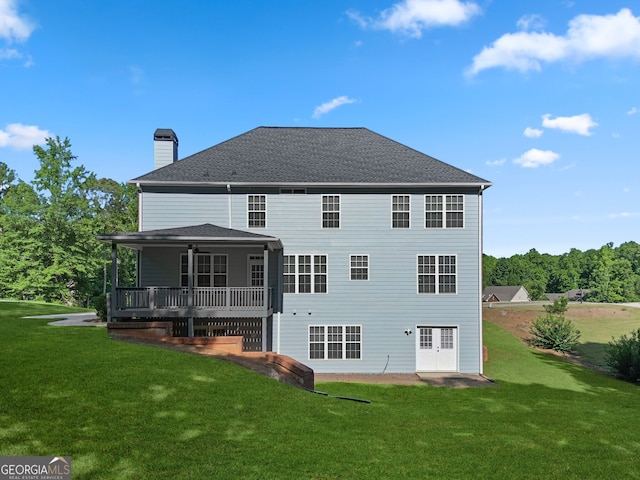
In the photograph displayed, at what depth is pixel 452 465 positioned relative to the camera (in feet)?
26.1

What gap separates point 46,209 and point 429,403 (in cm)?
4078

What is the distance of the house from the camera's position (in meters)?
20.1

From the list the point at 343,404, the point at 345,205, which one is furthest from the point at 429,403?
the point at 345,205

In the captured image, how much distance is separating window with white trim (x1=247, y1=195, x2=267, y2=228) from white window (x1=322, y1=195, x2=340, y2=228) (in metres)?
2.59

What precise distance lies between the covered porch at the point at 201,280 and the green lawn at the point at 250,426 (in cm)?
250

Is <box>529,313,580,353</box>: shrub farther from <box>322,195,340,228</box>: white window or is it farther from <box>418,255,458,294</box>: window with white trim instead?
<box>322,195,340,228</box>: white window

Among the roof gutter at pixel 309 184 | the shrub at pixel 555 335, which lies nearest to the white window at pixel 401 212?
the roof gutter at pixel 309 184

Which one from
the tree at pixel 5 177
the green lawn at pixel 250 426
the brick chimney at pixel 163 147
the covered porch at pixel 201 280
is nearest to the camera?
the green lawn at pixel 250 426

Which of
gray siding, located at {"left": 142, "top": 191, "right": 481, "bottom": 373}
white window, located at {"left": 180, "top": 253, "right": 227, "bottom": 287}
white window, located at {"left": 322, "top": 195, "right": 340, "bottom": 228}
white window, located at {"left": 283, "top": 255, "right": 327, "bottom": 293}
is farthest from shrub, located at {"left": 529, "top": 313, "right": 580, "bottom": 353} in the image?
white window, located at {"left": 180, "top": 253, "right": 227, "bottom": 287}

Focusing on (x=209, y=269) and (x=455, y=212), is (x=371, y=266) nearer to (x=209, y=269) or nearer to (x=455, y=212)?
(x=455, y=212)

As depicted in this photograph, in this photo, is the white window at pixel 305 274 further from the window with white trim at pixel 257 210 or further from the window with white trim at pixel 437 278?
the window with white trim at pixel 437 278

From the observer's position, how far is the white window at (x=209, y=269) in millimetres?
20188

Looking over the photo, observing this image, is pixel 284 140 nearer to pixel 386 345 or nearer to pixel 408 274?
pixel 408 274

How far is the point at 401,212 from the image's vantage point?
2064 centimetres
